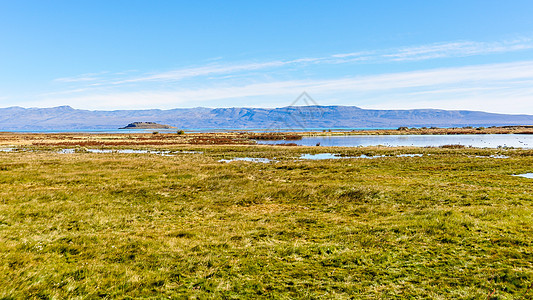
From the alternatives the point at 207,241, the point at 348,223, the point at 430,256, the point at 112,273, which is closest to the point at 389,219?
the point at 348,223

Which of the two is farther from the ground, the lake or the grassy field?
the lake

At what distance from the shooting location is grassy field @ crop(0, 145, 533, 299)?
8.98 meters

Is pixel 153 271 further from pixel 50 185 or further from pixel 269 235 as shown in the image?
pixel 50 185

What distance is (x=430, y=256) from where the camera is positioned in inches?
438

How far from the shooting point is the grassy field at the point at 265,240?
29.5 feet

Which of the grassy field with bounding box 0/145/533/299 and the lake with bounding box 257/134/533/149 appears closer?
the grassy field with bounding box 0/145/533/299

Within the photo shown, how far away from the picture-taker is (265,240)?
13.2m

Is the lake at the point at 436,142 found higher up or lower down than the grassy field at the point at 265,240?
higher up

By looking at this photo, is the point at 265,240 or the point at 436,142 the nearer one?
the point at 265,240

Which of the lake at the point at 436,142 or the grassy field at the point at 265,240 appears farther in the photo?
the lake at the point at 436,142

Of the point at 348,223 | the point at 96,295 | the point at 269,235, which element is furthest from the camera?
the point at 348,223

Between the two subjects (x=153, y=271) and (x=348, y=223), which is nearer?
(x=153, y=271)

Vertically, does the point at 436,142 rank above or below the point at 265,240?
above

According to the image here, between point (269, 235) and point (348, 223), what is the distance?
4.58 metres
